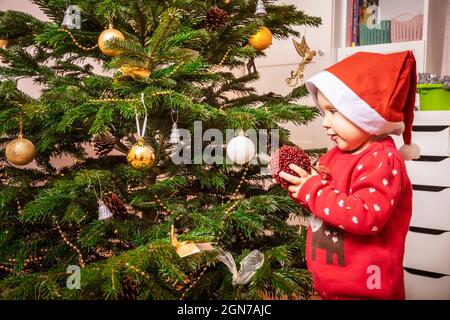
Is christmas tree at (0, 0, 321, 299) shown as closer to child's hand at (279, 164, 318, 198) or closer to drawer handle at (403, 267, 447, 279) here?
child's hand at (279, 164, 318, 198)

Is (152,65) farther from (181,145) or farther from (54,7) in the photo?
(54,7)

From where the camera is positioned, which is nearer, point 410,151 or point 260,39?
point 410,151

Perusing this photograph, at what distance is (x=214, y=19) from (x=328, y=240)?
635mm

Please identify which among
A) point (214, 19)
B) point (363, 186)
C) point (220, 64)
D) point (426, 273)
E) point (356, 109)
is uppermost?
point (214, 19)

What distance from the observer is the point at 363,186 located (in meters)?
0.77

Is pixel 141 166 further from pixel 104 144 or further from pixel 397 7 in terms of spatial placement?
pixel 397 7

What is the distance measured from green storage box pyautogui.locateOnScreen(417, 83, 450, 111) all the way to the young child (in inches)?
38.0

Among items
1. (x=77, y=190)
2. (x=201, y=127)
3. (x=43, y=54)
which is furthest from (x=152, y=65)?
(x=43, y=54)

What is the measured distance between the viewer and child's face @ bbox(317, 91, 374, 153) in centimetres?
82

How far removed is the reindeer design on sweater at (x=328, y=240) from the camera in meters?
0.82

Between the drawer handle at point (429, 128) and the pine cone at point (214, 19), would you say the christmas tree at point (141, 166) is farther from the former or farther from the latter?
the drawer handle at point (429, 128)

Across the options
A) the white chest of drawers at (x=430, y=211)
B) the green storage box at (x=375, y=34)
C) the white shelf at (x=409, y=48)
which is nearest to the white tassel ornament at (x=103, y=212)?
the white chest of drawers at (x=430, y=211)

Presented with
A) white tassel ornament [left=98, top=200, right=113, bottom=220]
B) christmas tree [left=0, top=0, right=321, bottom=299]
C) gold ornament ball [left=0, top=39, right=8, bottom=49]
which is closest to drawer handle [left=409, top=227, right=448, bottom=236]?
christmas tree [left=0, top=0, right=321, bottom=299]

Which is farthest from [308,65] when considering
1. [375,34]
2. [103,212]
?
[103,212]
